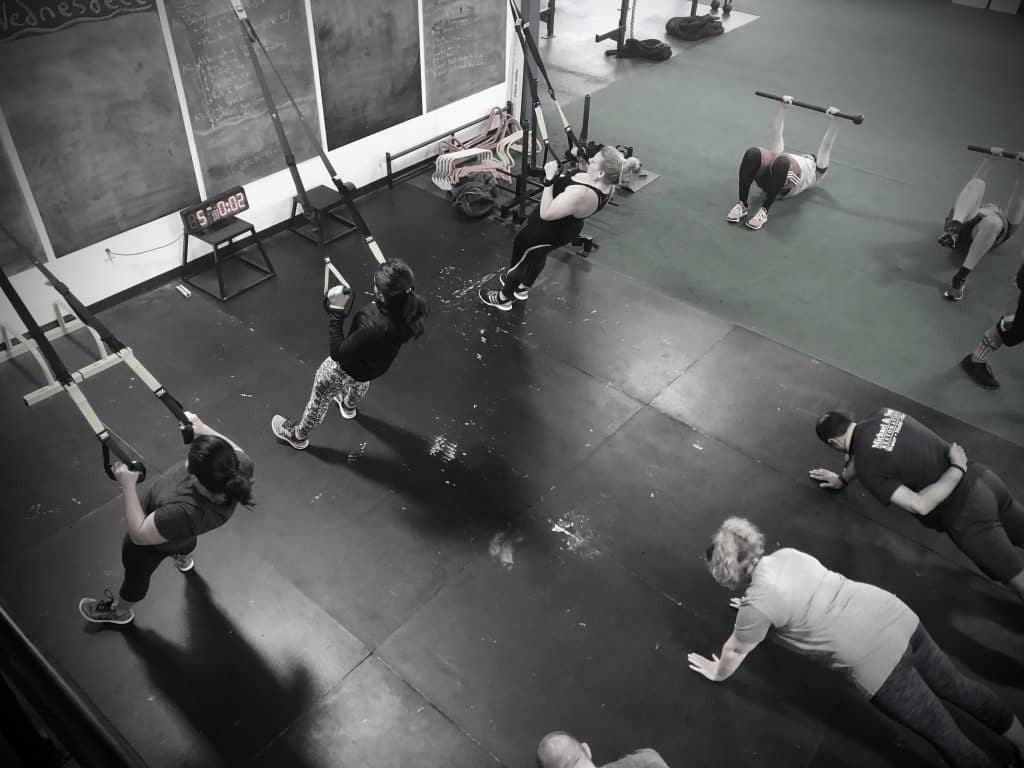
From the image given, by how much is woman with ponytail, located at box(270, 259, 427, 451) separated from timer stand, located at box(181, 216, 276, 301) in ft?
6.43

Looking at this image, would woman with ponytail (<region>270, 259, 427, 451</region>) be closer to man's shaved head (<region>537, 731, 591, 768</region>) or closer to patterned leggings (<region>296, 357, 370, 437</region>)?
patterned leggings (<region>296, 357, 370, 437</region>)

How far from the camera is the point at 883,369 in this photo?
217 inches

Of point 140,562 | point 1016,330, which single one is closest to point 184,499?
point 140,562

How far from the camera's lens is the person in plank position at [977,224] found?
6023mm

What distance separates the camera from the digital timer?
5.68 metres

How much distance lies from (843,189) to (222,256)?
19.5 ft

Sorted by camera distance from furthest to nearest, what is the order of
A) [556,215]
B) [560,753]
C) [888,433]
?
[556,215]
[888,433]
[560,753]

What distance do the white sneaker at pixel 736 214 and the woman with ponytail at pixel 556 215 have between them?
5.34 ft

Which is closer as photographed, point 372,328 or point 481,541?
point 372,328

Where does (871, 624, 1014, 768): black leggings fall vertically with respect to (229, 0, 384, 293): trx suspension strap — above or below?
below

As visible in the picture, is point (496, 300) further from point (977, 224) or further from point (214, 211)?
point (977, 224)

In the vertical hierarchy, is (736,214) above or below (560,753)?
below

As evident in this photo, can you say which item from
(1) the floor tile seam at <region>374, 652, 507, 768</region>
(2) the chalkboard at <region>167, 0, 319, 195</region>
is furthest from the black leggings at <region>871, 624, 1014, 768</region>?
(2) the chalkboard at <region>167, 0, 319, 195</region>

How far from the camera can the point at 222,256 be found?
6352 mm
